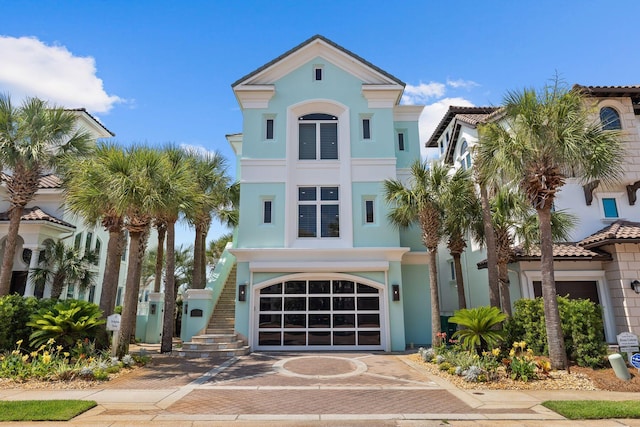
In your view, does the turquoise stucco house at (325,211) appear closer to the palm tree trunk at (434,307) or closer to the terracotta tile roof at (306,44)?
the terracotta tile roof at (306,44)

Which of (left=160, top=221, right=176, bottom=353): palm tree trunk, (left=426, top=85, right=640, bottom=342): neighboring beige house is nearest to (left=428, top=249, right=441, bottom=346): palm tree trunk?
(left=426, top=85, right=640, bottom=342): neighboring beige house

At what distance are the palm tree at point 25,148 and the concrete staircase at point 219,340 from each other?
274 inches

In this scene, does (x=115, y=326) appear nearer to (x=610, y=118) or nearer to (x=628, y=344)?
(x=628, y=344)

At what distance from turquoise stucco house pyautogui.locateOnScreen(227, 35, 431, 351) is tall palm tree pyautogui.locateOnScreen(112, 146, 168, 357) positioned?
4.45 metres

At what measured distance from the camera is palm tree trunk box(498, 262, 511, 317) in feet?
47.4

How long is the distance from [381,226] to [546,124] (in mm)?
7926

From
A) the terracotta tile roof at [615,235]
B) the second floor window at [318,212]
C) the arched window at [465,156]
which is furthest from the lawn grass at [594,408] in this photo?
the arched window at [465,156]

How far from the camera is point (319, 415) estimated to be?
24.1 feet

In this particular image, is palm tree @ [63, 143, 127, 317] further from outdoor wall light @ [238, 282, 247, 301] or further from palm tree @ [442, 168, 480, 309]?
palm tree @ [442, 168, 480, 309]

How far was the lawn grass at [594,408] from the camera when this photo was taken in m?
7.17

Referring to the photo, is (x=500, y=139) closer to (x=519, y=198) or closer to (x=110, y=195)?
(x=519, y=198)

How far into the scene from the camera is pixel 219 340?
15.6 meters

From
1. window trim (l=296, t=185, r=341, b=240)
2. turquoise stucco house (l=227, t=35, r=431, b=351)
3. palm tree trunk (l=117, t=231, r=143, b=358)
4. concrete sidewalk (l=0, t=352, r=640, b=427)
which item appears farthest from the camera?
window trim (l=296, t=185, r=341, b=240)

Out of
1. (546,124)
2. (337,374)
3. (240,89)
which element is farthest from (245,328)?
(546,124)
